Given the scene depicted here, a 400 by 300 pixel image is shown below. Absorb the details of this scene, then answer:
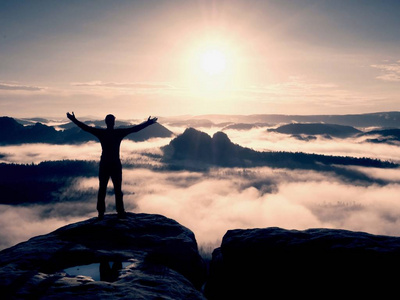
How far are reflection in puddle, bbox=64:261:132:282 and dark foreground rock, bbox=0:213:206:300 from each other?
0.03m

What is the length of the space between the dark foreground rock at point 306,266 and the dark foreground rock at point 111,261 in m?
1.59

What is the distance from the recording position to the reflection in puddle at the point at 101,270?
8289 mm

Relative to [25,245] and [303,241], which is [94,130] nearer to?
[25,245]

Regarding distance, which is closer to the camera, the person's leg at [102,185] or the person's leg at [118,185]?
the person's leg at [102,185]

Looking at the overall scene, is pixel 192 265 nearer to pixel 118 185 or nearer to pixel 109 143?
pixel 118 185

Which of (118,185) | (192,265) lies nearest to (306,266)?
(192,265)

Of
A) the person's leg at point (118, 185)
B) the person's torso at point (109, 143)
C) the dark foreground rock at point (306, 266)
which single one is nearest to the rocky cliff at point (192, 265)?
the dark foreground rock at point (306, 266)

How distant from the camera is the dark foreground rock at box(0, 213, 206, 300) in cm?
704

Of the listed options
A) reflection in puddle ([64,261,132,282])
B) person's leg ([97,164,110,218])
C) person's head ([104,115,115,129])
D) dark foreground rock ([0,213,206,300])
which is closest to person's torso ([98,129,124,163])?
person's head ([104,115,115,129])

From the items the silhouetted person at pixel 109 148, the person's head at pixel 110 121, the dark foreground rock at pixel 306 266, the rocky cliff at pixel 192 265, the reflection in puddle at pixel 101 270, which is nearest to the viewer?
the rocky cliff at pixel 192 265

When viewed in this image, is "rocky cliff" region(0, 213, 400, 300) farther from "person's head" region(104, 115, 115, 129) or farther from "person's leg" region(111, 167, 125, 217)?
"person's head" region(104, 115, 115, 129)

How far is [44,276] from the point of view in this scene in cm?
785

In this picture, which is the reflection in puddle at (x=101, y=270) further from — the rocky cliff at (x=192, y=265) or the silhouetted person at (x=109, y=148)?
the silhouetted person at (x=109, y=148)

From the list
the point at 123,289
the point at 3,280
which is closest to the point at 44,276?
the point at 3,280
